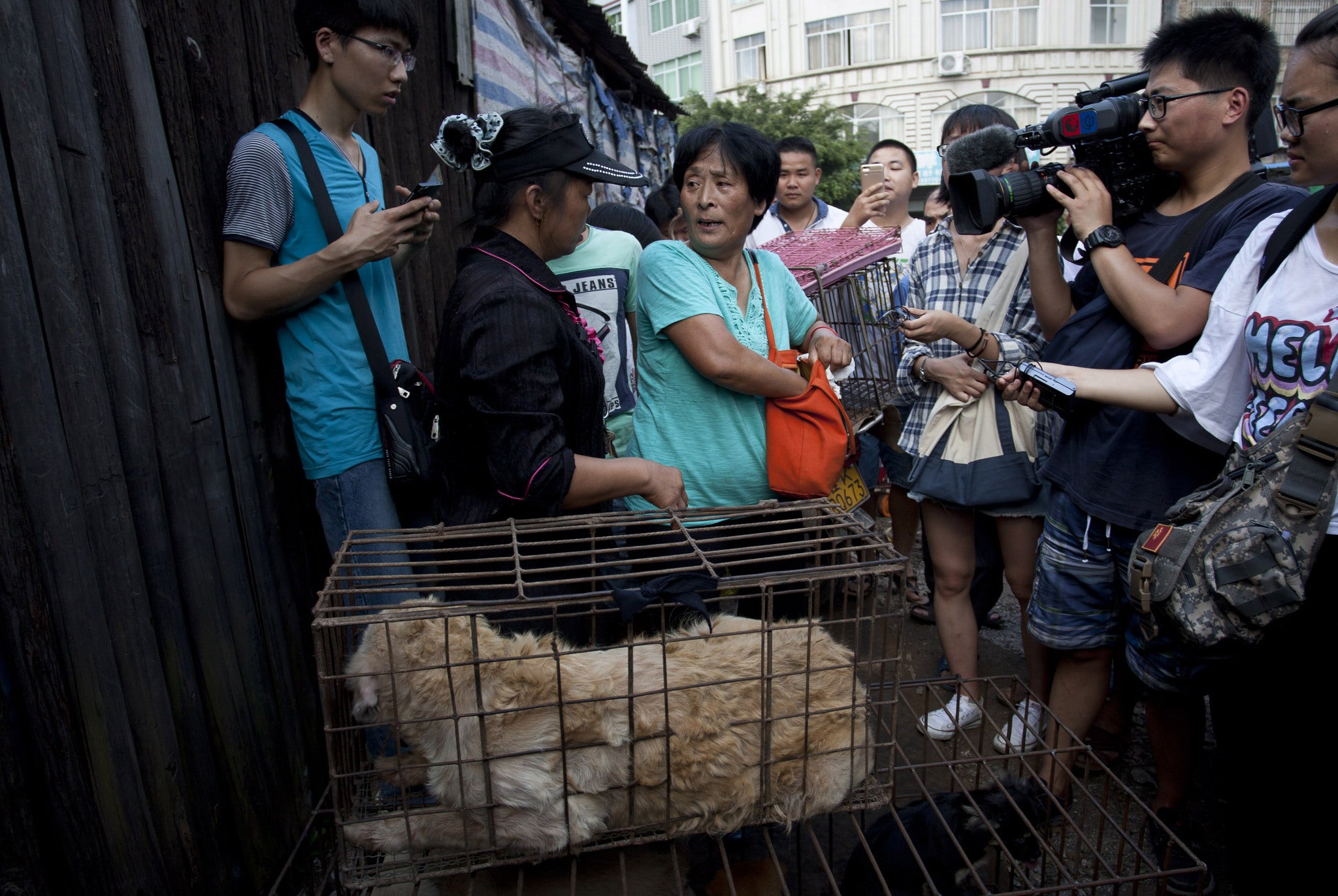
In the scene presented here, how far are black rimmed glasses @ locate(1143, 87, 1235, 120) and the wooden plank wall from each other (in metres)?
2.49

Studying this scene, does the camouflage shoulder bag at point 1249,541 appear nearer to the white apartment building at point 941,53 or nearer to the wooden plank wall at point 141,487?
the wooden plank wall at point 141,487

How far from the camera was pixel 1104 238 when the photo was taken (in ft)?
7.35

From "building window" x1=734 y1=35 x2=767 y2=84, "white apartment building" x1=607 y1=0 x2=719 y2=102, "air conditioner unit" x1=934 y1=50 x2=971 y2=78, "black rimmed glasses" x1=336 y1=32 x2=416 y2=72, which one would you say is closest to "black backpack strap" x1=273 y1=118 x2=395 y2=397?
"black rimmed glasses" x1=336 y1=32 x2=416 y2=72

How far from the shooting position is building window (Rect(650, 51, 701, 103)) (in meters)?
34.2

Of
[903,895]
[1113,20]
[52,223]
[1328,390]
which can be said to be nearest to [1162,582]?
[1328,390]

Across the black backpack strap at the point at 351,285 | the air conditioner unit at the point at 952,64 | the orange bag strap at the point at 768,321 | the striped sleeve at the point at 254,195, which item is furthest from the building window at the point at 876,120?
the striped sleeve at the point at 254,195

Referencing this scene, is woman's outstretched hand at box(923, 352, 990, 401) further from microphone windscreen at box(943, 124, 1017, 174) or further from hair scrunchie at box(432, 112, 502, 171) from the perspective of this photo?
hair scrunchie at box(432, 112, 502, 171)

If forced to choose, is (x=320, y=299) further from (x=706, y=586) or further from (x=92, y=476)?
(x=706, y=586)

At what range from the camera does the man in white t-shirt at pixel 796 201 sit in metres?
4.75

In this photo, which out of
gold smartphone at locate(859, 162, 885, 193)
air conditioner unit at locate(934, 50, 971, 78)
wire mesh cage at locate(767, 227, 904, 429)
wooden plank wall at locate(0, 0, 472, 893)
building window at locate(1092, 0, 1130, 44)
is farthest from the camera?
air conditioner unit at locate(934, 50, 971, 78)

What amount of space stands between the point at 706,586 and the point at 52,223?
140 cm

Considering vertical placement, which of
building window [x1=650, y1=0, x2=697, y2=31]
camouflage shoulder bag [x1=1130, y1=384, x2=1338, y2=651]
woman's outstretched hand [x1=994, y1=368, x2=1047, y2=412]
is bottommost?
camouflage shoulder bag [x1=1130, y1=384, x2=1338, y2=651]

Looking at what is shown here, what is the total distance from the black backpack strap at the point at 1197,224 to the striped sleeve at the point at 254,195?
7.78 feet

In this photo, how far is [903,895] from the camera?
1789 mm
